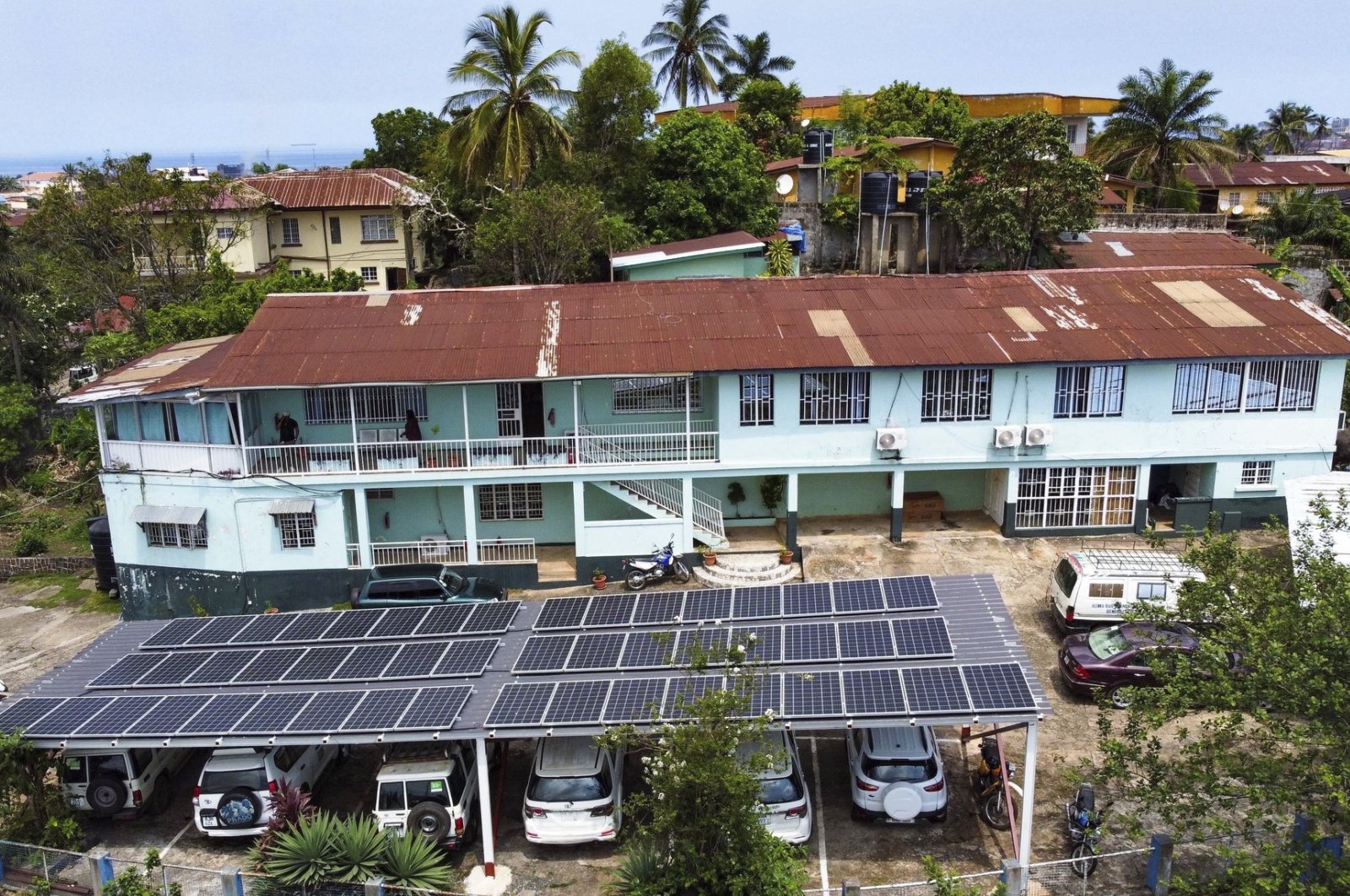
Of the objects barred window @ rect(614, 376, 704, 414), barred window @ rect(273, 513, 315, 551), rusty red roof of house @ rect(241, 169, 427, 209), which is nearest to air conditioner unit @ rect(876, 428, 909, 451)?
barred window @ rect(614, 376, 704, 414)

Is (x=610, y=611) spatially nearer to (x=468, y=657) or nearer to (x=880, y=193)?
(x=468, y=657)

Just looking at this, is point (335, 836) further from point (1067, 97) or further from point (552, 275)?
point (1067, 97)

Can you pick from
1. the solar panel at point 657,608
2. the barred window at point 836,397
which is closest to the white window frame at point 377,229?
the barred window at point 836,397

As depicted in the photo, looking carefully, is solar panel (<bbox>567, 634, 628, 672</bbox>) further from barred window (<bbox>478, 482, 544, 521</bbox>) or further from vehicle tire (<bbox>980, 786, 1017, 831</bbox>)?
barred window (<bbox>478, 482, 544, 521</bbox>)

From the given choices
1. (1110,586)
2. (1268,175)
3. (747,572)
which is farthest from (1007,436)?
(1268,175)

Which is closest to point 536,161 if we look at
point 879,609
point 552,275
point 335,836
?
point 552,275

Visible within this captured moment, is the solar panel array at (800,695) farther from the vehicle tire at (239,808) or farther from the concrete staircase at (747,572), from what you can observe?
the concrete staircase at (747,572)
